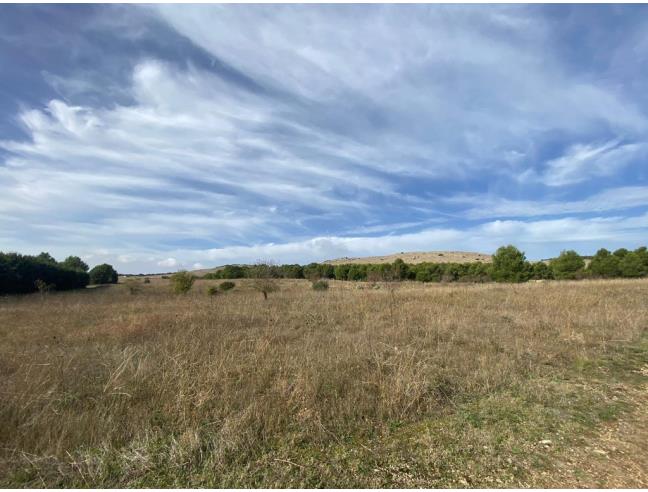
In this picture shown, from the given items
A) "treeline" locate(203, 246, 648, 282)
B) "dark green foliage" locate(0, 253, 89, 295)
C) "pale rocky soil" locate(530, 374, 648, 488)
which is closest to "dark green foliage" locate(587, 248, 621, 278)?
"treeline" locate(203, 246, 648, 282)

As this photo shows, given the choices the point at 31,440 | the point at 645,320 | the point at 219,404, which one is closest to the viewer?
the point at 31,440

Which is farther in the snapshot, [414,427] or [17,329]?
[17,329]

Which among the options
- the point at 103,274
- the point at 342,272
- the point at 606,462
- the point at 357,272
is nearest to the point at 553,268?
the point at 357,272

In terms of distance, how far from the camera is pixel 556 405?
4320 mm

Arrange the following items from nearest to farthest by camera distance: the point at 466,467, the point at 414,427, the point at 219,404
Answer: the point at 466,467 → the point at 414,427 → the point at 219,404

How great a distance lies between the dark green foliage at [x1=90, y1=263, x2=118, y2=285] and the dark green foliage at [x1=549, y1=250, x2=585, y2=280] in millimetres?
69415

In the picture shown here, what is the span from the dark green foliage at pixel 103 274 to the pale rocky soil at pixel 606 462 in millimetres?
65264

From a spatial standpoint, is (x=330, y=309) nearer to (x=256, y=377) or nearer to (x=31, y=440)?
(x=256, y=377)

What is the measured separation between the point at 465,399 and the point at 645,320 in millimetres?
9723

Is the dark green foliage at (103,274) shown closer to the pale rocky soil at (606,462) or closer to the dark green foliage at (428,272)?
the dark green foliage at (428,272)

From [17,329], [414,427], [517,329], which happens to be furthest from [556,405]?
[17,329]

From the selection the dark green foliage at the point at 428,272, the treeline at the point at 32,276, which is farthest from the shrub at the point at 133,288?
the dark green foliage at the point at 428,272

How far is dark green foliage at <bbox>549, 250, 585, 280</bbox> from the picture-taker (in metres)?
44.4

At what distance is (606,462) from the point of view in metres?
3.03
